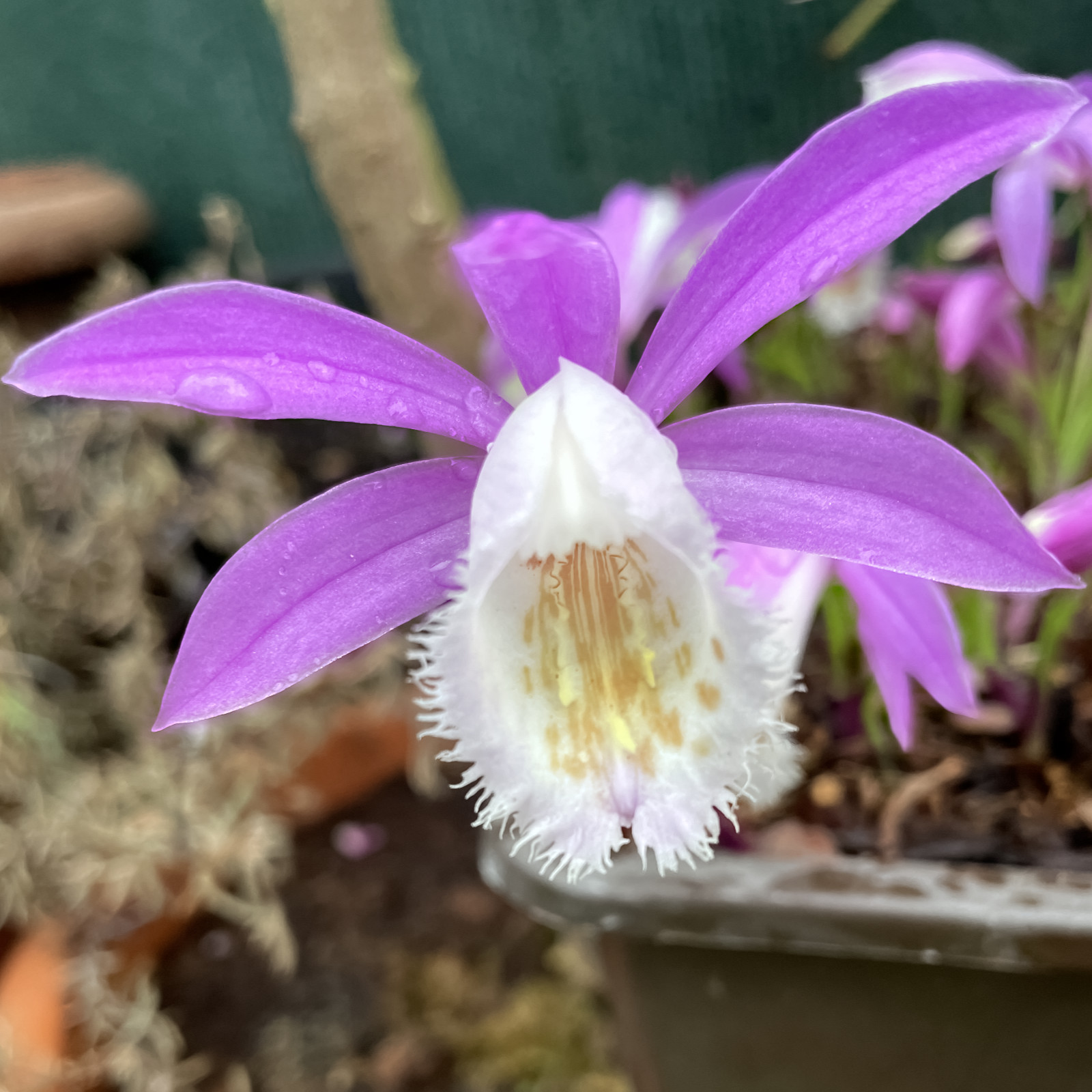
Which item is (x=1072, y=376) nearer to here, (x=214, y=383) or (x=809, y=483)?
(x=809, y=483)

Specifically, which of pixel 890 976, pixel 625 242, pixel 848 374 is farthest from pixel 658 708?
pixel 848 374

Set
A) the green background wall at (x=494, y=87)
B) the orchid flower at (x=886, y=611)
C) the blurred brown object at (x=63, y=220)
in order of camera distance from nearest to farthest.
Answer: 1. the orchid flower at (x=886, y=611)
2. the green background wall at (x=494, y=87)
3. the blurred brown object at (x=63, y=220)

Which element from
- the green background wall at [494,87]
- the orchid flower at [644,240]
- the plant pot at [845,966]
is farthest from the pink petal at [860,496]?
the green background wall at [494,87]

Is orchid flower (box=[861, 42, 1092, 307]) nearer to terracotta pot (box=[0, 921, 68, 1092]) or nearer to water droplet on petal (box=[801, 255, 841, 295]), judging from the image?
water droplet on petal (box=[801, 255, 841, 295])

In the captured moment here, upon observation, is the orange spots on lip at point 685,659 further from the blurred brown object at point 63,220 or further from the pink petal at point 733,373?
the blurred brown object at point 63,220

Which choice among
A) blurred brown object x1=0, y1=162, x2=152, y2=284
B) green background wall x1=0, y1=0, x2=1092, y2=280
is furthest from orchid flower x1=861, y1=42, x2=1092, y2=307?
blurred brown object x1=0, y1=162, x2=152, y2=284

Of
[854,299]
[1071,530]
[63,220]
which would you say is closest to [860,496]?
[1071,530]

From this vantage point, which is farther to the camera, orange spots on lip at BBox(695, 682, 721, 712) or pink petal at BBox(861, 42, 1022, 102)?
pink petal at BBox(861, 42, 1022, 102)
